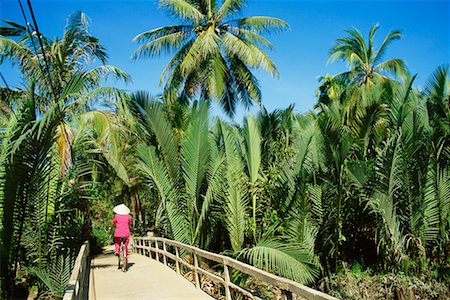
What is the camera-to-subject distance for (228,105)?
1869 centimetres

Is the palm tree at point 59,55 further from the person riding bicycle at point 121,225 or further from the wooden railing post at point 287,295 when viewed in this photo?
the wooden railing post at point 287,295

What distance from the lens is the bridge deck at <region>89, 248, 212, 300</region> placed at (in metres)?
6.96

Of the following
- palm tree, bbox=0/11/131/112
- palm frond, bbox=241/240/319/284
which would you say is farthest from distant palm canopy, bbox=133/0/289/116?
palm frond, bbox=241/240/319/284

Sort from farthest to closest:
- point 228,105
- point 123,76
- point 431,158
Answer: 1. point 228,105
2. point 123,76
3. point 431,158

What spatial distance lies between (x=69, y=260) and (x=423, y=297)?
22.8 ft

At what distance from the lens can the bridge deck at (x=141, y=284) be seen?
696 centimetres

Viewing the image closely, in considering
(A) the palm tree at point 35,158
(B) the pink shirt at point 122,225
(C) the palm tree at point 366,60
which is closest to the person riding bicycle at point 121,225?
(B) the pink shirt at point 122,225

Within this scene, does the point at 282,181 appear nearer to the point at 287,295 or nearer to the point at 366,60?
the point at 287,295

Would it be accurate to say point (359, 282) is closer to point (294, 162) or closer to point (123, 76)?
point (294, 162)

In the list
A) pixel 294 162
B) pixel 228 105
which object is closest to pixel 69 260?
pixel 294 162

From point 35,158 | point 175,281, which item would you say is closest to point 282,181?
point 175,281

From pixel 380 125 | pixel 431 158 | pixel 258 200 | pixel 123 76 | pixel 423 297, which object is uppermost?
pixel 123 76

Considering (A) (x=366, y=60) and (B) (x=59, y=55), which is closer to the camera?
(B) (x=59, y=55)

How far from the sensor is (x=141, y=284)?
7945mm
